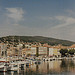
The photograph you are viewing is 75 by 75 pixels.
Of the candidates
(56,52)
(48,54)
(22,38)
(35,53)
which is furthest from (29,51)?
(22,38)

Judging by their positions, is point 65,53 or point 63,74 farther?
point 65,53

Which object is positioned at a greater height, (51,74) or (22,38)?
(22,38)

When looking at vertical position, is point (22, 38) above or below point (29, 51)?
above

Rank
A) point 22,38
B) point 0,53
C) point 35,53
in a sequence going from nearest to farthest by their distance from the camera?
point 0,53 < point 35,53 < point 22,38

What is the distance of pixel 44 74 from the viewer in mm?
38812

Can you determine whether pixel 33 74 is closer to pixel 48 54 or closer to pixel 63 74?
pixel 63 74

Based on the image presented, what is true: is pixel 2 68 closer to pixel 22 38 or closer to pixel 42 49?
pixel 42 49

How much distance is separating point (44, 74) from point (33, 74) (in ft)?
6.72

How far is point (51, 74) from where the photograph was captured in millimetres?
38844

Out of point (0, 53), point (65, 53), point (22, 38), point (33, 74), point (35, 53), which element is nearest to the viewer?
point (33, 74)

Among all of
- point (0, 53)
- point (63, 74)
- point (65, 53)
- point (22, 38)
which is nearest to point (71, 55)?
point (65, 53)

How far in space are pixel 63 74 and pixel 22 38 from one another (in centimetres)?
16098

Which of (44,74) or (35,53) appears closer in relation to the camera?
(44,74)

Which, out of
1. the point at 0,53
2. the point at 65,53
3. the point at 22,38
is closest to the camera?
the point at 0,53
